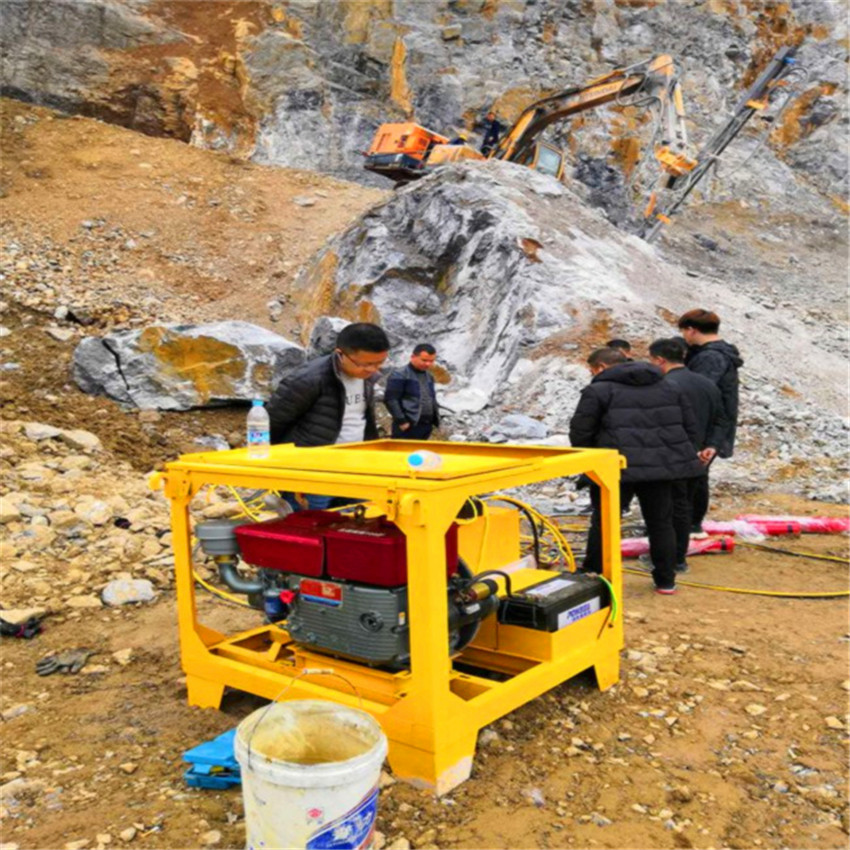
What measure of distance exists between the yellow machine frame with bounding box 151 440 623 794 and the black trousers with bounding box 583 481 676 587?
1.10 m

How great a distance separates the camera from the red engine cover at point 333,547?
2801 mm

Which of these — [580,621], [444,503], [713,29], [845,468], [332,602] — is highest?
[713,29]

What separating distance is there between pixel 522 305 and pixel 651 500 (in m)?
5.97

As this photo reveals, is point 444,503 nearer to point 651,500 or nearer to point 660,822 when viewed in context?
point 660,822

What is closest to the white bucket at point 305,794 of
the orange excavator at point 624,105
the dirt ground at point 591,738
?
the dirt ground at point 591,738

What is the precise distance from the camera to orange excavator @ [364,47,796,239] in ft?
47.4

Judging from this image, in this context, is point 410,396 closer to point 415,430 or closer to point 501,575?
point 415,430

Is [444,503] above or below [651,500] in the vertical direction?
above

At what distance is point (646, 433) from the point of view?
4.45 m

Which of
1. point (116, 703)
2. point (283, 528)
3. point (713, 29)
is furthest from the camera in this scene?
point (713, 29)

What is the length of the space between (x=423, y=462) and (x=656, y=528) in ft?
7.55

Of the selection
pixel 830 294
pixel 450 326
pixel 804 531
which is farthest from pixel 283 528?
pixel 830 294

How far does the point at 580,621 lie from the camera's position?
3.27 meters

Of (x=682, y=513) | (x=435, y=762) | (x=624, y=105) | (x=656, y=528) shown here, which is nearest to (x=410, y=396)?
(x=682, y=513)
